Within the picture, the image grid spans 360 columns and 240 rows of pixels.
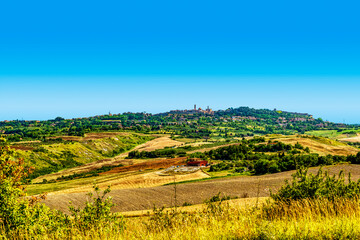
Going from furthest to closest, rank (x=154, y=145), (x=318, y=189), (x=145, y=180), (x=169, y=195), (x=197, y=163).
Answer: (x=154, y=145) → (x=197, y=163) → (x=145, y=180) → (x=169, y=195) → (x=318, y=189)

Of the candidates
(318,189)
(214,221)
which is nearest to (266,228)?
(214,221)

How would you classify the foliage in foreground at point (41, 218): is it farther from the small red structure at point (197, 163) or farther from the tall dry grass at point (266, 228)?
the small red structure at point (197, 163)

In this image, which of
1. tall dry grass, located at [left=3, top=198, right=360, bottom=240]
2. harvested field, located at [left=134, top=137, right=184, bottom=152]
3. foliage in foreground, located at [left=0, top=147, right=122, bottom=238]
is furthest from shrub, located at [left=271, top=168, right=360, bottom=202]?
harvested field, located at [left=134, top=137, right=184, bottom=152]

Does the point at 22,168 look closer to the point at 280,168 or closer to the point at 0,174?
the point at 0,174

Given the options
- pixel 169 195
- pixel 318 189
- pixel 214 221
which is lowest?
pixel 169 195

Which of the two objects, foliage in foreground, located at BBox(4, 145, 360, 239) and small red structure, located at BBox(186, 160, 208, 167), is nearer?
foliage in foreground, located at BBox(4, 145, 360, 239)

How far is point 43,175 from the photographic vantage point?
96.2 meters

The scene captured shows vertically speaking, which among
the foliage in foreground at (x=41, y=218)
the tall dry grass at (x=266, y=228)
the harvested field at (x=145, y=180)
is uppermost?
the tall dry grass at (x=266, y=228)

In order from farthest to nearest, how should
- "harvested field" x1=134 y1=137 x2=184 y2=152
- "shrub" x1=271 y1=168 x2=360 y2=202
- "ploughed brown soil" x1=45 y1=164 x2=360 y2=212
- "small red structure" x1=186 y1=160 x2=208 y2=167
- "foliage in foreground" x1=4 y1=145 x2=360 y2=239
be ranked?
"harvested field" x1=134 y1=137 x2=184 y2=152 < "small red structure" x1=186 y1=160 x2=208 y2=167 < "ploughed brown soil" x1=45 y1=164 x2=360 y2=212 < "shrub" x1=271 y1=168 x2=360 y2=202 < "foliage in foreground" x1=4 y1=145 x2=360 y2=239

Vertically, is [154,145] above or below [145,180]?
above

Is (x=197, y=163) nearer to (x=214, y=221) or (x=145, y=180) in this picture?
(x=145, y=180)

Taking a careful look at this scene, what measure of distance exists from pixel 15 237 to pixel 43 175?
100m

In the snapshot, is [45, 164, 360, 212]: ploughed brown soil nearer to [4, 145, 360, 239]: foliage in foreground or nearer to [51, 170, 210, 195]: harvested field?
[51, 170, 210, 195]: harvested field

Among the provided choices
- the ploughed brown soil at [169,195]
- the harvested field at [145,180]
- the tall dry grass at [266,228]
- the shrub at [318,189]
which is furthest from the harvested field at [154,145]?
the tall dry grass at [266,228]
